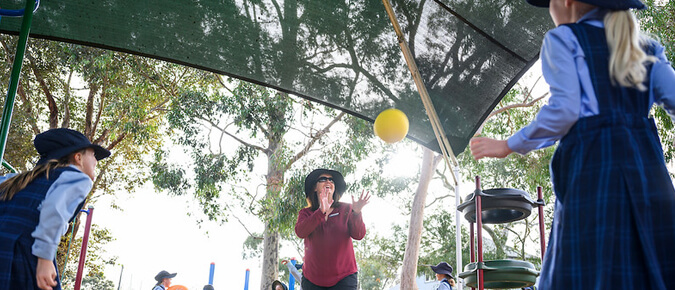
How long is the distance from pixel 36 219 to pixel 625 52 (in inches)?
88.2

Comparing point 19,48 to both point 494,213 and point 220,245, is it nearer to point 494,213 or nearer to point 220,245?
point 494,213

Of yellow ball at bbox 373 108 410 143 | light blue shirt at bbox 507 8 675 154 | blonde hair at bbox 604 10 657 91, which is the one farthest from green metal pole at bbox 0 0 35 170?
blonde hair at bbox 604 10 657 91

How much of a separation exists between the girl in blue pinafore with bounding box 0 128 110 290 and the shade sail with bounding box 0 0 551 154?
109cm

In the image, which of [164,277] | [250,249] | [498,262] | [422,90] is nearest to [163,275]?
[164,277]

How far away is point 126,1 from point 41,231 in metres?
1.45

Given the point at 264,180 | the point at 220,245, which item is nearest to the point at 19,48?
the point at 264,180

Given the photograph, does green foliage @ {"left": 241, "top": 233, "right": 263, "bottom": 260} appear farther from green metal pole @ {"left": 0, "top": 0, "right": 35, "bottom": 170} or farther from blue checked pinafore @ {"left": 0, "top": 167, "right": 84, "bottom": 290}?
blue checked pinafore @ {"left": 0, "top": 167, "right": 84, "bottom": 290}

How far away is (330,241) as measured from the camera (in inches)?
143

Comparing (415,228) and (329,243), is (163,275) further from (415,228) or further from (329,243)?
(329,243)

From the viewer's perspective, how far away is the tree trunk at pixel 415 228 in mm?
12602

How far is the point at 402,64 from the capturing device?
10.7ft

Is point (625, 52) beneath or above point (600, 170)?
above

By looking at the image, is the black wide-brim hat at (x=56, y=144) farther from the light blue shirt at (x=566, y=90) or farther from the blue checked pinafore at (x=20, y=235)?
the light blue shirt at (x=566, y=90)

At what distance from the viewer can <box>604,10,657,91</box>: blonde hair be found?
138 cm
